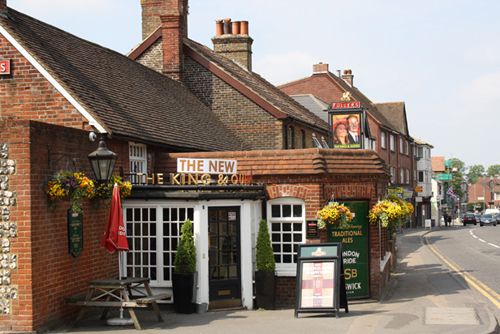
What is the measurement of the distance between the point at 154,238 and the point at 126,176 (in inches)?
62.5

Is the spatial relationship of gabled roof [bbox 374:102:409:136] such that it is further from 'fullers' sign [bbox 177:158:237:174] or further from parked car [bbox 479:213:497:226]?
'fullers' sign [bbox 177:158:237:174]

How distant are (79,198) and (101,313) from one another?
2863mm

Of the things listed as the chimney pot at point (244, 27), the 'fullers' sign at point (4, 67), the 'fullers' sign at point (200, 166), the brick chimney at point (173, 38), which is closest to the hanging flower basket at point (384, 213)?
the 'fullers' sign at point (200, 166)

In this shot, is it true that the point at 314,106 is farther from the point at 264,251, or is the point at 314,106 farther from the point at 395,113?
the point at 264,251

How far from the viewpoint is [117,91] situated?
54.8ft

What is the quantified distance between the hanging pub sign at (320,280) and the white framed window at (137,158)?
4523 millimetres

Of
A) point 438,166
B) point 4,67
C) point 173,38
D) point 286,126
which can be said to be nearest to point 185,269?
point 4,67

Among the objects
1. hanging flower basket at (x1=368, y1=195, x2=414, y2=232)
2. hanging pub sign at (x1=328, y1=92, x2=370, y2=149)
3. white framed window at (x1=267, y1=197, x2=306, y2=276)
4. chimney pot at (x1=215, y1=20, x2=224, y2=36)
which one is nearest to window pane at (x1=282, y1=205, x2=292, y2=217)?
white framed window at (x1=267, y1=197, x2=306, y2=276)

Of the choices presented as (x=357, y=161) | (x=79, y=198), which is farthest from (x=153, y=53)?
(x=79, y=198)

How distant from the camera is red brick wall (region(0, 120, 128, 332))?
999 centimetres

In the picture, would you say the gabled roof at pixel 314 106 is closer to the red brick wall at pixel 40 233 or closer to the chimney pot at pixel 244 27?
the chimney pot at pixel 244 27

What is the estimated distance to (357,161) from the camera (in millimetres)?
14156

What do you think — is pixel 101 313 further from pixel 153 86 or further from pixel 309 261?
pixel 153 86

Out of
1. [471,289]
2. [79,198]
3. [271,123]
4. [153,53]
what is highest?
[153,53]
